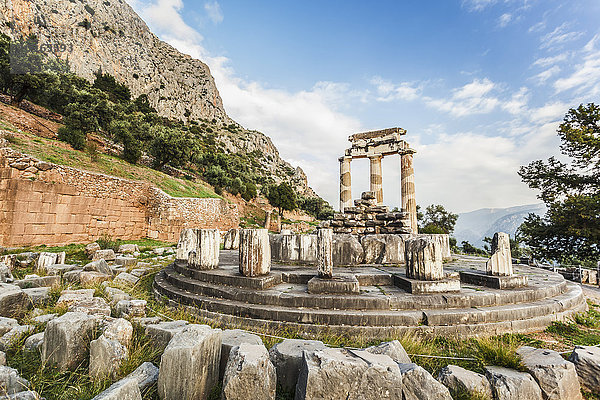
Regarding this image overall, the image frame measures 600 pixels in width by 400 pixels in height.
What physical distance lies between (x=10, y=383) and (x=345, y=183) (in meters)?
15.8

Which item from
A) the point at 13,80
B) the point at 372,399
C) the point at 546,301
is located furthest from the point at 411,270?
the point at 13,80

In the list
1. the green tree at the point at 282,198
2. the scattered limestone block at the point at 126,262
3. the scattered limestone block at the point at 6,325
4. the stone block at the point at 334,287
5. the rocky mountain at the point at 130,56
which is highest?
the rocky mountain at the point at 130,56

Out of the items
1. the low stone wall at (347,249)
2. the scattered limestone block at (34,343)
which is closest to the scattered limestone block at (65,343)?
the scattered limestone block at (34,343)

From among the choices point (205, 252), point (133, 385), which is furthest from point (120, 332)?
point (205, 252)

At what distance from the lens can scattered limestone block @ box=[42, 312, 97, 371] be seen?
2.75 m

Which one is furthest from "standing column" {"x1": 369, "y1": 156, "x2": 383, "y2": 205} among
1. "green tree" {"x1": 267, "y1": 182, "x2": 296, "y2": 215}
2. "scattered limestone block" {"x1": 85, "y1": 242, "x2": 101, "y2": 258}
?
"green tree" {"x1": 267, "y1": 182, "x2": 296, "y2": 215}

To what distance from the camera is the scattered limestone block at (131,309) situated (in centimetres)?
426

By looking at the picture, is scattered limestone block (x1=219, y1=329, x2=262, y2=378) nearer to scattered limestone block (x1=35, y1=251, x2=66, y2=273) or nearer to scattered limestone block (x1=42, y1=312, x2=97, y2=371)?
scattered limestone block (x1=42, y1=312, x2=97, y2=371)

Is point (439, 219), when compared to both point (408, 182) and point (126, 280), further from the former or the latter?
point (126, 280)

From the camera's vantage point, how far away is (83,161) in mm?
16188

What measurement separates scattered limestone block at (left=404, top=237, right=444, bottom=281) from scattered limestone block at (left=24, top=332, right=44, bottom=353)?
5.60 metres

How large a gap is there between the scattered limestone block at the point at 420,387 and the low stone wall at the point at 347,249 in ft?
17.3

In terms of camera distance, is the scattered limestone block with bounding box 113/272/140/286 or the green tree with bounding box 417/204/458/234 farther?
the green tree with bounding box 417/204/458/234

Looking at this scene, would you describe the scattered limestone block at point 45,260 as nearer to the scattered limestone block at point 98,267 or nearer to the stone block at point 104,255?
the stone block at point 104,255
